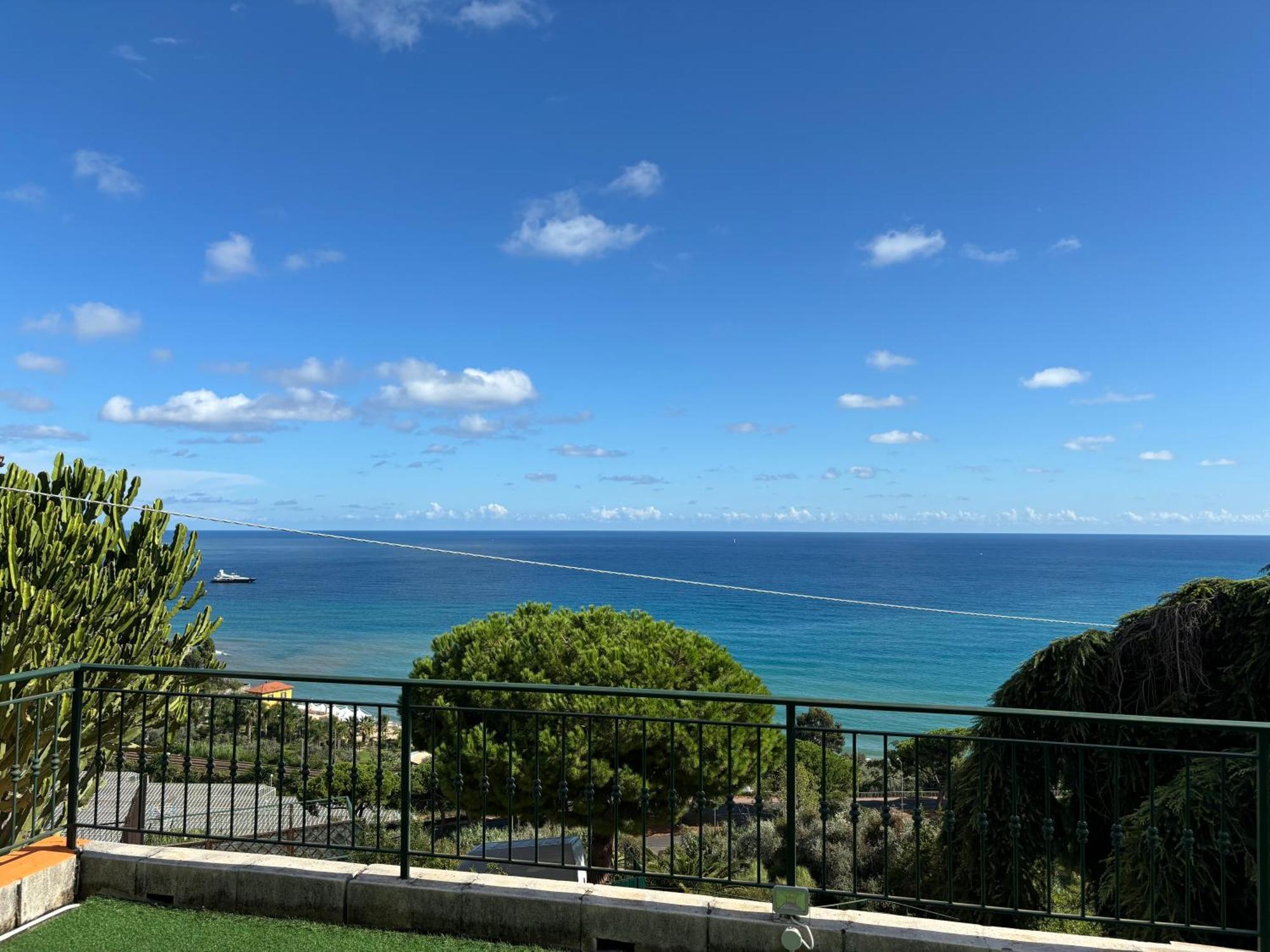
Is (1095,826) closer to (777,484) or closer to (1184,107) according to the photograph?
(1184,107)

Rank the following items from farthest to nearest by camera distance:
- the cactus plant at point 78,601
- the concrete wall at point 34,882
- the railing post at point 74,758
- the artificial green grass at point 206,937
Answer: the cactus plant at point 78,601
the railing post at point 74,758
the concrete wall at point 34,882
the artificial green grass at point 206,937

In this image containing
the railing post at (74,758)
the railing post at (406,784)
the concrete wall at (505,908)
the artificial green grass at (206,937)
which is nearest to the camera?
the concrete wall at (505,908)

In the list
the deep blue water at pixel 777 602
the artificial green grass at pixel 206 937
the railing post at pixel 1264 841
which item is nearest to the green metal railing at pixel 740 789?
the railing post at pixel 1264 841

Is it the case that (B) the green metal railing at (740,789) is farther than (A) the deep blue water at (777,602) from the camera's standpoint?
No

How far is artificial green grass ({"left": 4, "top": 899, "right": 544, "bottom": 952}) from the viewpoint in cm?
307

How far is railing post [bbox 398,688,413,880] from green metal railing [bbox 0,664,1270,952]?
0.6 inches

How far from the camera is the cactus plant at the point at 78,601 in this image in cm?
569

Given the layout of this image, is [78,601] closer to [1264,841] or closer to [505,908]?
[505,908]

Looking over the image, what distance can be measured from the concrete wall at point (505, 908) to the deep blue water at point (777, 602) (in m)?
12.6

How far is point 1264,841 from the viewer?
9.16ft

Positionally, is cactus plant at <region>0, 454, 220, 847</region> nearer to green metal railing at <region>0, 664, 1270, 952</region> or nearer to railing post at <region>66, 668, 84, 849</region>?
green metal railing at <region>0, 664, 1270, 952</region>

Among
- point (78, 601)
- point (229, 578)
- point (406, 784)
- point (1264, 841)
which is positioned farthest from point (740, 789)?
point (229, 578)

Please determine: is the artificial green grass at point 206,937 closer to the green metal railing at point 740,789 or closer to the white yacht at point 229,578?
the green metal railing at point 740,789

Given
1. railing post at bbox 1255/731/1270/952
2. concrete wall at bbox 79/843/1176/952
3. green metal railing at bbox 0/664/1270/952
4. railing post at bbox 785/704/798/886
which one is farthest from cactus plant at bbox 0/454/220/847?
railing post at bbox 1255/731/1270/952
